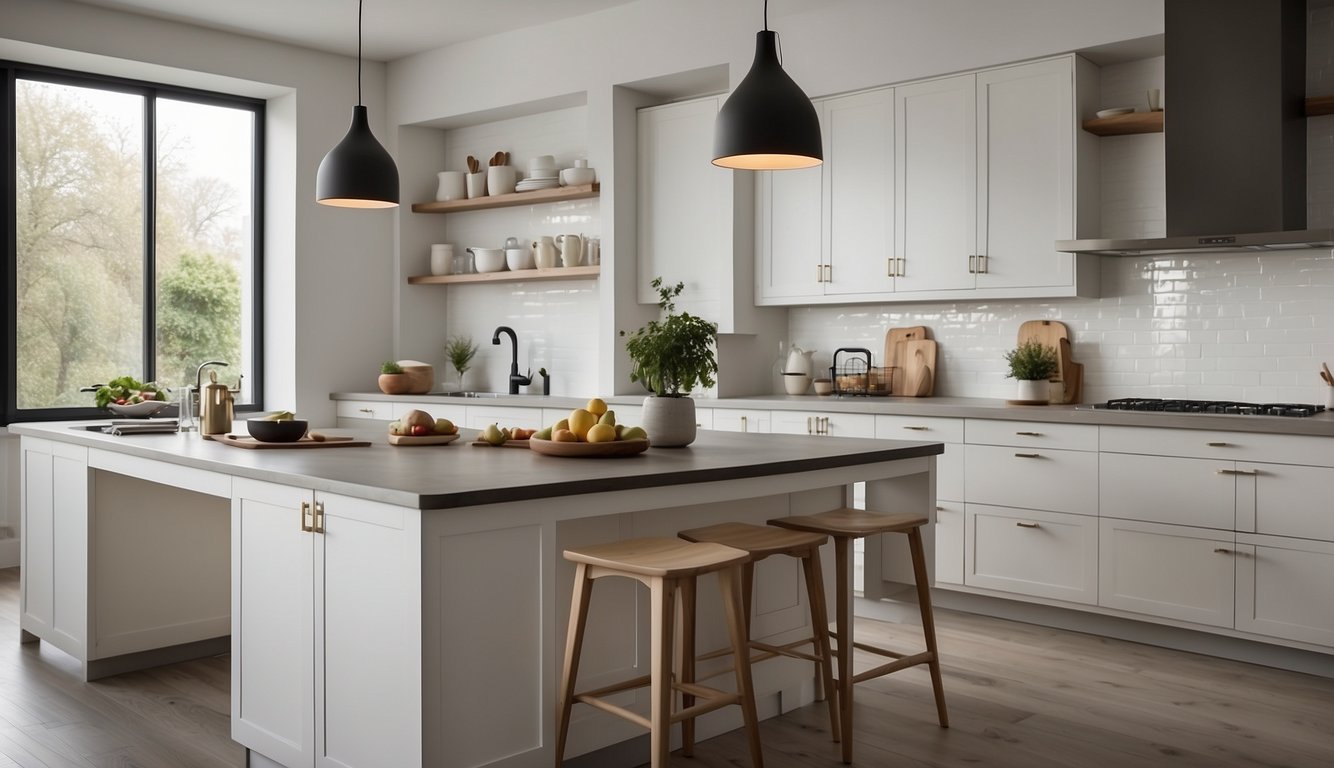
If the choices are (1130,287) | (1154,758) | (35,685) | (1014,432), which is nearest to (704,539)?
(1154,758)

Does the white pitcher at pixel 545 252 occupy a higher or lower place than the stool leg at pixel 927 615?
higher

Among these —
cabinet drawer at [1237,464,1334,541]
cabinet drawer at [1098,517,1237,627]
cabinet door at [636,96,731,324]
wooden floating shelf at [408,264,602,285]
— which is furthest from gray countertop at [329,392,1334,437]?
wooden floating shelf at [408,264,602,285]

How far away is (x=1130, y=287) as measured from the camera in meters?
4.96

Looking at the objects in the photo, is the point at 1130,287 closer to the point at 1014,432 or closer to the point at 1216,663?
the point at 1014,432

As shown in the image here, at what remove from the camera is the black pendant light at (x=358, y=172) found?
3961 millimetres

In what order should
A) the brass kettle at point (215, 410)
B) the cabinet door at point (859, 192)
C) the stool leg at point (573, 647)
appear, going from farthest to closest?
1. the cabinet door at point (859, 192)
2. the brass kettle at point (215, 410)
3. the stool leg at point (573, 647)

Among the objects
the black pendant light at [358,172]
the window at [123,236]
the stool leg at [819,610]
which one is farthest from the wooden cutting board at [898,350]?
the window at [123,236]

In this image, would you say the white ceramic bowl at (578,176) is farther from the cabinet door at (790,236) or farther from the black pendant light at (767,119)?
the black pendant light at (767,119)

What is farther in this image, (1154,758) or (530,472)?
(1154,758)

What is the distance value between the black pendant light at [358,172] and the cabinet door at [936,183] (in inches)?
97.6

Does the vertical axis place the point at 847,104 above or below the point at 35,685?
above

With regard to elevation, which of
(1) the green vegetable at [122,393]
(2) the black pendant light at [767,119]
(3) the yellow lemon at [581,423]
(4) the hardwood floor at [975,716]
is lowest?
(4) the hardwood floor at [975,716]

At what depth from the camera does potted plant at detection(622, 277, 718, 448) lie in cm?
332

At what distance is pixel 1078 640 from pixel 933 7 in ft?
9.48
